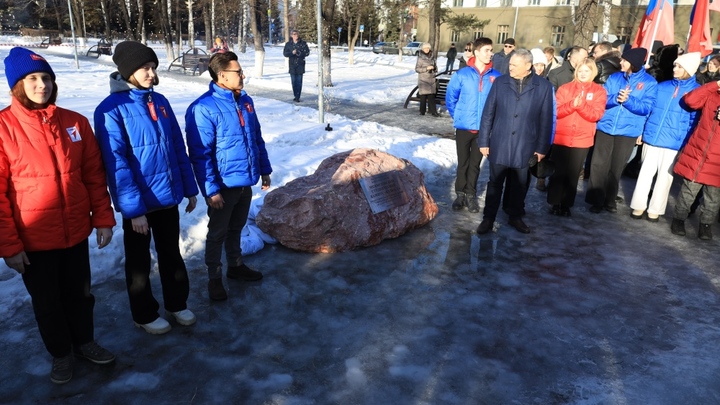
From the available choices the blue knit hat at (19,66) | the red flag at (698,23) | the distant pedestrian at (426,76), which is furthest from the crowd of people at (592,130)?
the distant pedestrian at (426,76)

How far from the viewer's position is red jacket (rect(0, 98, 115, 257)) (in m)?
2.33

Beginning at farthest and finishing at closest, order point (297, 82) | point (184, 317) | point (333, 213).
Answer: point (297, 82) < point (333, 213) < point (184, 317)

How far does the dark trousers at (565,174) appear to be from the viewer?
219 inches

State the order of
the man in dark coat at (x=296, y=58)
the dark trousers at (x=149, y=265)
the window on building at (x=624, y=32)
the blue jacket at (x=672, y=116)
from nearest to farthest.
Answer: the dark trousers at (x=149, y=265), the blue jacket at (x=672, y=116), the man in dark coat at (x=296, y=58), the window on building at (x=624, y=32)

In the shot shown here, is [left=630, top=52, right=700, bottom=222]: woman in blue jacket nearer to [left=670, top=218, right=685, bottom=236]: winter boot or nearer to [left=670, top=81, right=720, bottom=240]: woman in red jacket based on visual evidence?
[left=670, top=81, right=720, bottom=240]: woman in red jacket

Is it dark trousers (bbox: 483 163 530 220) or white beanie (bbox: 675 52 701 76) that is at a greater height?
white beanie (bbox: 675 52 701 76)

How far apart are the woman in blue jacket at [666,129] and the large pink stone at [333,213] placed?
277cm

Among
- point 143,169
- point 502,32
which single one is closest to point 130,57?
point 143,169

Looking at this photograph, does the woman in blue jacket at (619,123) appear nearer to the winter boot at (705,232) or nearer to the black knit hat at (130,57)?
the winter boot at (705,232)

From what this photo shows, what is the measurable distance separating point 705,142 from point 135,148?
204 inches

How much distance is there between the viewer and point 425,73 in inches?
457

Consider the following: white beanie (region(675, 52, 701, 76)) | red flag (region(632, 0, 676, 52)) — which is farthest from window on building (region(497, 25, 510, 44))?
white beanie (region(675, 52, 701, 76))

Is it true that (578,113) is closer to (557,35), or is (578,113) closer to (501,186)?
(501,186)

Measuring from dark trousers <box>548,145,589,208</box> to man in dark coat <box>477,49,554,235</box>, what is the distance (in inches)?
31.0
